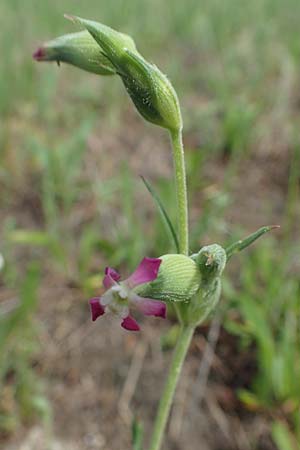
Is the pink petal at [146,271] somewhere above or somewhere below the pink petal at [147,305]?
above

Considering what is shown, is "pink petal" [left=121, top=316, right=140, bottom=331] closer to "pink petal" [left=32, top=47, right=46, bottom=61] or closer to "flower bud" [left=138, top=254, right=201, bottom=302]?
"flower bud" [left=138, top=254, right=201, bottom=302]

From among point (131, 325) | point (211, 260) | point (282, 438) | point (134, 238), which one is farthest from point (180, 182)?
point (134, 238)

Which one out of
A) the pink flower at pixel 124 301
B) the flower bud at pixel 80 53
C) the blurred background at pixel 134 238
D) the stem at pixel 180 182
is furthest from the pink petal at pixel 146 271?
the blurred background at pixel 134 238

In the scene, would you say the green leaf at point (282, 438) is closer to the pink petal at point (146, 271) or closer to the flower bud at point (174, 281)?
the flower bud at point (174, 281)

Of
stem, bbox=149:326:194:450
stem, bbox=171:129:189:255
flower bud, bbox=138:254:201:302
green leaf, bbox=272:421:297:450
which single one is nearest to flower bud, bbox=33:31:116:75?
stem, bbox=171:129:189:255

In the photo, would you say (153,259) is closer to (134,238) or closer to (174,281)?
(174,281)

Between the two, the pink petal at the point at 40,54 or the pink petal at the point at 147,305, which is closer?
the pink petal at the point at 147,305
